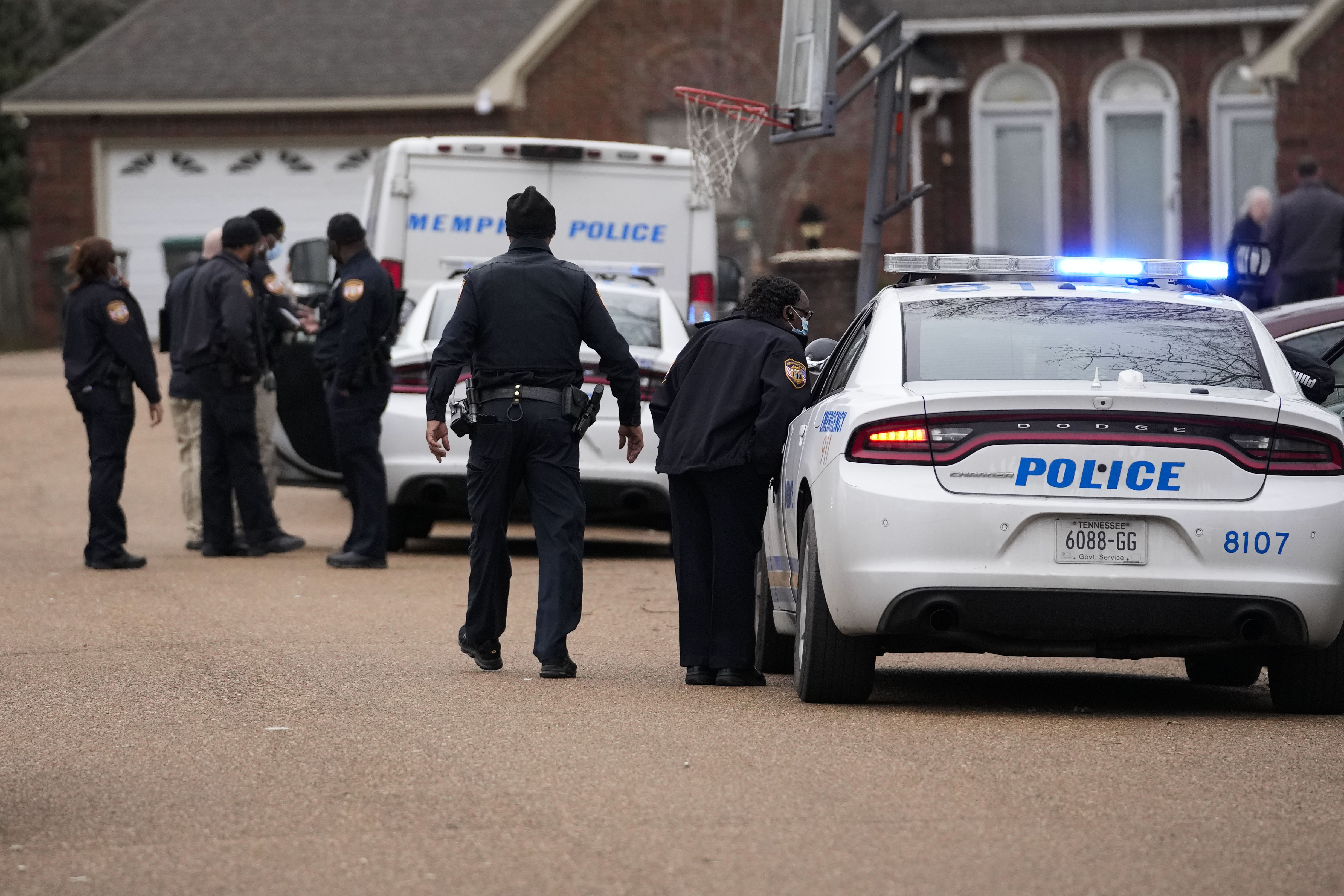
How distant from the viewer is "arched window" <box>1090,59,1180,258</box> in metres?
29.9

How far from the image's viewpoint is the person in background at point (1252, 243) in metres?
14.7

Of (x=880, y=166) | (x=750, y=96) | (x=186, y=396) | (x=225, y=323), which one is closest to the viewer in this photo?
(x=225, y=323)

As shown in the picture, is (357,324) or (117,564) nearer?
(357,324)

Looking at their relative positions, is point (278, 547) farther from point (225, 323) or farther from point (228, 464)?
point (225, 323)

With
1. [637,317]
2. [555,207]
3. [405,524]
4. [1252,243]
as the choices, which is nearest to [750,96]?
[555,207]

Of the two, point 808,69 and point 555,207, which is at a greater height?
point 808,69

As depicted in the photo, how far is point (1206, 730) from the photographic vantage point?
24.0 feet

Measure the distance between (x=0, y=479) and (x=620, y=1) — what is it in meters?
14.2

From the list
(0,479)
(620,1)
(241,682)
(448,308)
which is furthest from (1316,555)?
(620,1)

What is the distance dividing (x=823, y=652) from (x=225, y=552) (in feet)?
22.0

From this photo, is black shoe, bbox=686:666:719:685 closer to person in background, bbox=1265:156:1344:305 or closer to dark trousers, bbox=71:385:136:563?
dark trousers, bbox=71:385:136:563

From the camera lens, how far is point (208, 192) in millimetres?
33062

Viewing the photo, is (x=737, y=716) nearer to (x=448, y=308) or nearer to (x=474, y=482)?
(x=474, y=482)

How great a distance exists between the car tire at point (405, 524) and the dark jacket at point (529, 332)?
16.4 ft
